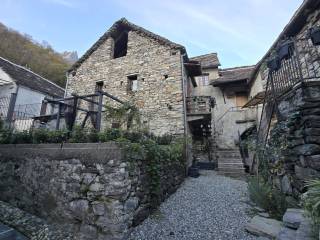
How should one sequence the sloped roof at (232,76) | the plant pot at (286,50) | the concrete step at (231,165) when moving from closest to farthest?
1. the plant pot at (286,50)
2. the concrete step at (231,165)
3. the sloped roof at (232,76)

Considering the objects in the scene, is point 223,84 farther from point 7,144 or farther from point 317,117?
point 7,144

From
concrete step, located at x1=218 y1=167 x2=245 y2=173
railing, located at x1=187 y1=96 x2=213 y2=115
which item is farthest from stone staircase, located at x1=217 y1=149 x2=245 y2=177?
railing, located at x1=187 y1=96 x2=213 y2=115

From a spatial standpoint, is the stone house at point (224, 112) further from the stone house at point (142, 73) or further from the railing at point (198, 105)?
the stone house at point (142, 73)

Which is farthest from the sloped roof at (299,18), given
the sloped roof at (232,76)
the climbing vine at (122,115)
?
the climbing vine at (122,115)

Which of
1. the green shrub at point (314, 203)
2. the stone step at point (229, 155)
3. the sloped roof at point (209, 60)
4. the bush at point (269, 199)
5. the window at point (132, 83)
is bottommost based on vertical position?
the bush at point (269, 199)

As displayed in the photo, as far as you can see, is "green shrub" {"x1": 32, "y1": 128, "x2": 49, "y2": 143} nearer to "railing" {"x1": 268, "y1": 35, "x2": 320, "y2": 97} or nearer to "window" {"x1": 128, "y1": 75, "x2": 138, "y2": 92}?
"railing" {"x1": 268, "y1": 35, "x2": 320, "y2": 97}

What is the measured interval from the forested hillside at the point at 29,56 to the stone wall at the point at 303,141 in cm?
2190

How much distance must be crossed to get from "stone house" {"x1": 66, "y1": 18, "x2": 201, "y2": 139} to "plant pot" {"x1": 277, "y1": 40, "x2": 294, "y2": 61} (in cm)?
468

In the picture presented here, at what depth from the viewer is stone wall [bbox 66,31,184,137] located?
28.8 ft

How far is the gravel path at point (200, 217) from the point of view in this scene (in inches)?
128

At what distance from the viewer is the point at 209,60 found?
1527 cm

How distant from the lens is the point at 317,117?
3111 mm

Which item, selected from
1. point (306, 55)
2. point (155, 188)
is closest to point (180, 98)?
point (306, 55)

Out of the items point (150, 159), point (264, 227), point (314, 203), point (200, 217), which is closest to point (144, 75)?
point (150, 159)
